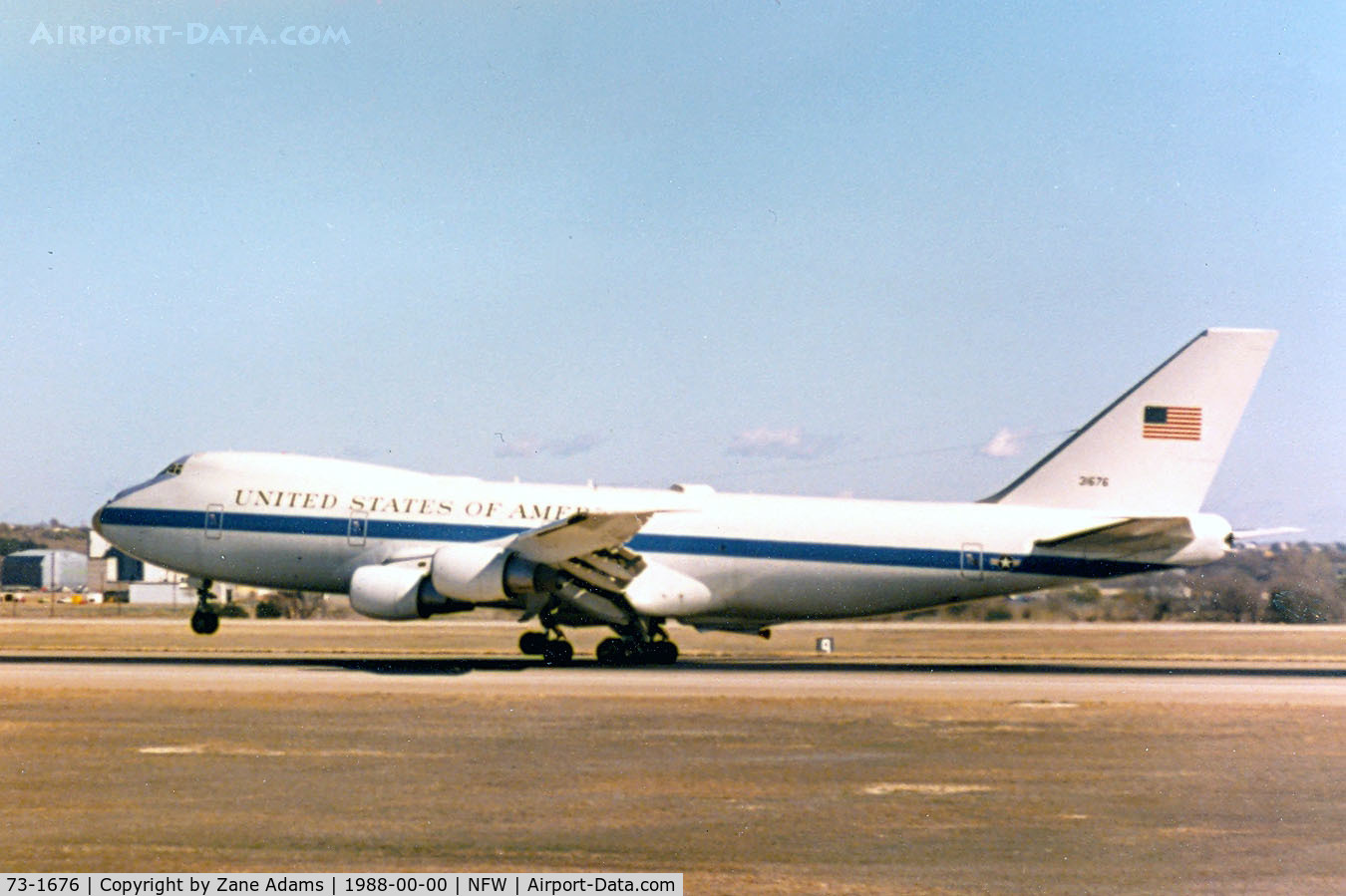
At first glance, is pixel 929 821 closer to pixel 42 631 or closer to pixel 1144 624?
pixel 42 631

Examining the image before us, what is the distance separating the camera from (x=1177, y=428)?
3428cm

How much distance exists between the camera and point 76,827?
40.6ft

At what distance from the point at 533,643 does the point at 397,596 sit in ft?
13.1

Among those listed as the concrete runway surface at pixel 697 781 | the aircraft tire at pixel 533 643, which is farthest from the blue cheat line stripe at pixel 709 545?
the concrete runway surface at pixel 697 781

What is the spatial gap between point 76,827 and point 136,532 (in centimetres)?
2586

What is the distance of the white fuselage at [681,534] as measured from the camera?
33.9 meters

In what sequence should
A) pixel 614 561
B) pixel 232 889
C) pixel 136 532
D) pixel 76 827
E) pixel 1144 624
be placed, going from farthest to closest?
pixel 1144 624
pixel 136 532
pixel 614 561
pixel 76 827
pixel 232 889

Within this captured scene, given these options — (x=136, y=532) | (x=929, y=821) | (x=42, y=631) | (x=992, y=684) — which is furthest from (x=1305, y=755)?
(x=42, y=631)

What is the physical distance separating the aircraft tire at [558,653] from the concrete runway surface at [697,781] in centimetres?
536

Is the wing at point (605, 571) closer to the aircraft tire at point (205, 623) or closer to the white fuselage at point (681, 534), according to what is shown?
the white fuselage at point (681, 534)

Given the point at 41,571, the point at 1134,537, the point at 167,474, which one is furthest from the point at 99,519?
the point at 41,571

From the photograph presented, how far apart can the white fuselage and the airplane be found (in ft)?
0.15

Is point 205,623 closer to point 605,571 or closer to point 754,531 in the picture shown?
point 605,571

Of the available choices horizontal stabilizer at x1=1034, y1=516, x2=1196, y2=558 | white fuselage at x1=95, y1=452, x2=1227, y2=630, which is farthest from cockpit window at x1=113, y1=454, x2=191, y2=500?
horizontal stabilizer at x1=1034, y1=516, x2=1196, y2=558
